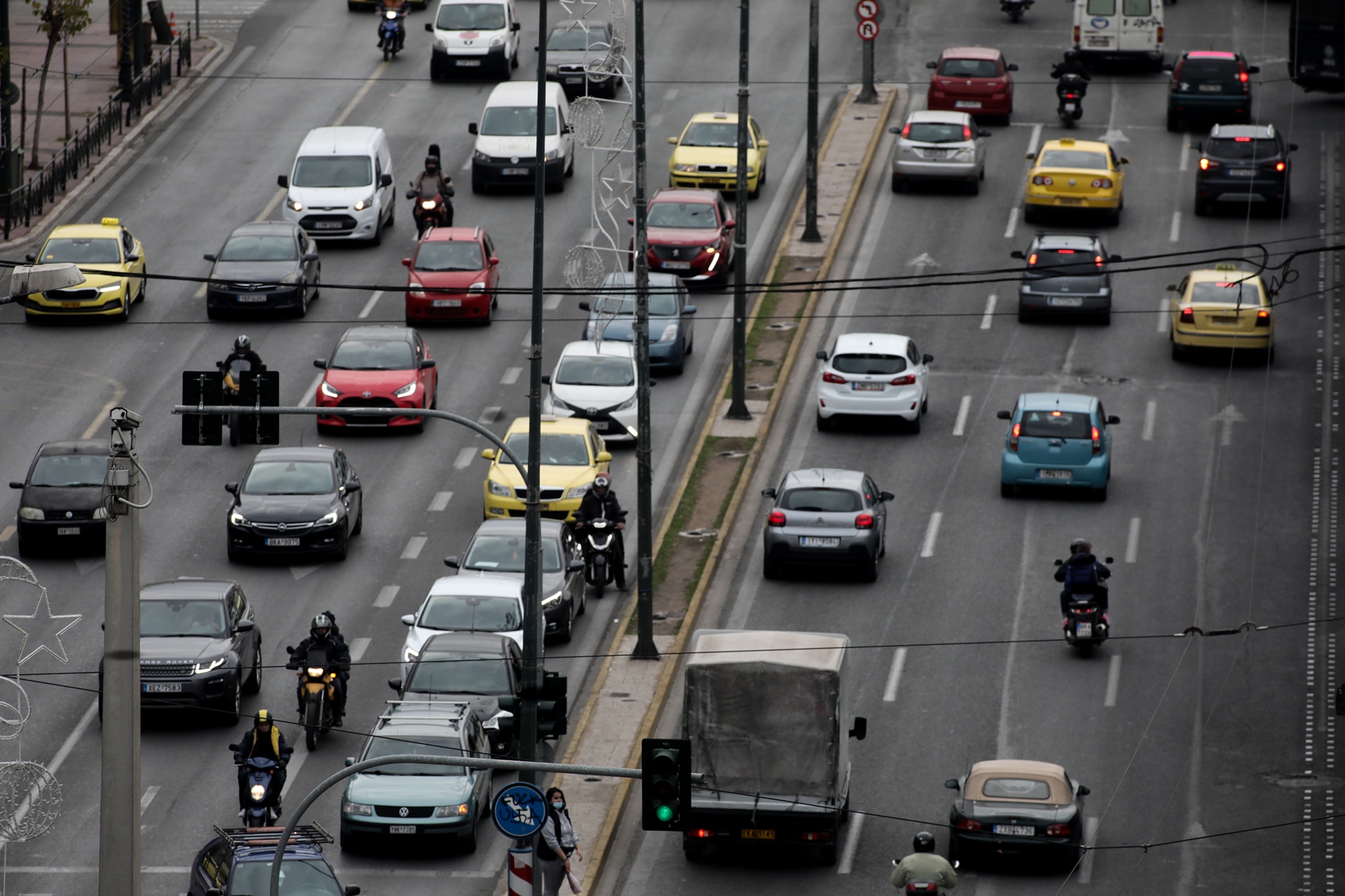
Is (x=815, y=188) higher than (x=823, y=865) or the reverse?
higher

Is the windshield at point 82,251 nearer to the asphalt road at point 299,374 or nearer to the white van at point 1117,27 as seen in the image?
the asphalt road at point 299,374

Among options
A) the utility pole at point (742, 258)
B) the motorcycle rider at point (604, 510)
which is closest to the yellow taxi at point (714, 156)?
the utility pole at point (742, 258)

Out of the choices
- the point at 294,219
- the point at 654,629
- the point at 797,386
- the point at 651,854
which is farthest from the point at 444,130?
the point at 651,854

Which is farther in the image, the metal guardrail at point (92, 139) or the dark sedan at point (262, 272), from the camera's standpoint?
the metal guardrail at point (92, 139)

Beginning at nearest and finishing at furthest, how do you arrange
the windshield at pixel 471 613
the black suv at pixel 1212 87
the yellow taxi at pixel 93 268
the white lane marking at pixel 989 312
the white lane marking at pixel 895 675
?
1. the windshield at pixel 471 613
2. the white lane marking at pixel 895 675
3. the yellow taxi at pixel 93 268
4. the white lane marking at pixel 989 312
5. the black suv at pixel 1212 87

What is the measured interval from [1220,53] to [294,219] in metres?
21.5

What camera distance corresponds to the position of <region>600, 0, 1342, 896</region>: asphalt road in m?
29.6

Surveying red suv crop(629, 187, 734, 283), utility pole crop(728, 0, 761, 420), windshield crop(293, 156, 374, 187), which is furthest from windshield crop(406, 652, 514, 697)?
windshield crop(293, 156, 374, 187)

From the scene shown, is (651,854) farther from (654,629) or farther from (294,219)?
(294,219)

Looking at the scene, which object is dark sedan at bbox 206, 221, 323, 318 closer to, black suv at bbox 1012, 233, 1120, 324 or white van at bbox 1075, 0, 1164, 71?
black suv at bbox 1012, 233, 1120, 324

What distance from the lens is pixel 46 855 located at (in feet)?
92.8

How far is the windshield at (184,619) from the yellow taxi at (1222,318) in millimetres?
19825

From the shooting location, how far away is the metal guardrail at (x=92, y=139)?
1991 inches

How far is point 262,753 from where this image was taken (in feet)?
92.9
